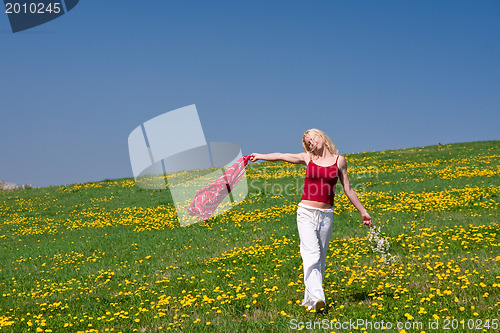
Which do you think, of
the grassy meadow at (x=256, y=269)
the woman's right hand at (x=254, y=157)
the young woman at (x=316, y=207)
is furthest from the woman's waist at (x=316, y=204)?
the grassy meadow at (x=256, y=269)

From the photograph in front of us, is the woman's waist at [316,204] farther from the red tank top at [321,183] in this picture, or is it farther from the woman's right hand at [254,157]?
the woman's right hand at [254,157]

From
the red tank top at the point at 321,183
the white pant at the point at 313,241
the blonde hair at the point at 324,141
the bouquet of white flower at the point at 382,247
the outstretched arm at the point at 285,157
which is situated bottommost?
the bouquet of white flower at the point at 382,247

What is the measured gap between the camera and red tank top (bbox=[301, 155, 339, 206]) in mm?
7237

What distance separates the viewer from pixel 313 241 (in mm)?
7152

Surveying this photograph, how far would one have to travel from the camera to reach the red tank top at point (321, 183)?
7.24 meters

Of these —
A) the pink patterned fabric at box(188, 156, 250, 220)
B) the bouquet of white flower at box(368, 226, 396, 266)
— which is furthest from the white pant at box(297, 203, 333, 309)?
the pink patterned fabric at box(188, 156, 250, 220)

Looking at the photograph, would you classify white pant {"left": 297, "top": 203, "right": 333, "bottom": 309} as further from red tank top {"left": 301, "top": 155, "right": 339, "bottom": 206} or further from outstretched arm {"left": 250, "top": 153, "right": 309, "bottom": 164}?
outstretched arm {"left": 250, "top": 153, "right": 309, "bottom": 164}

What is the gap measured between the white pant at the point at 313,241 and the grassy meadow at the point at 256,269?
51cm

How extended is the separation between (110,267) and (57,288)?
6.13ft

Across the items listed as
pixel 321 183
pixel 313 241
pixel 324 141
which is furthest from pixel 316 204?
pixel 324 141

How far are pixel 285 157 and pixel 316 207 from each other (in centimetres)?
121

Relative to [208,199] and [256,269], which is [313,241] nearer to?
[256,269]

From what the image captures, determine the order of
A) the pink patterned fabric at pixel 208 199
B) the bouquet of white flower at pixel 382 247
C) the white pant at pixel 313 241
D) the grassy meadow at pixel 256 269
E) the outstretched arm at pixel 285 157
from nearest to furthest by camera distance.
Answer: the white pant at pixel 313 241 < the grassy meadow at pixel 256 269 < the outstretched arm at pixel 285 157 < the bouquet of white flower at pixel 382 247 < the pink patterned fabric at pixel 208 199

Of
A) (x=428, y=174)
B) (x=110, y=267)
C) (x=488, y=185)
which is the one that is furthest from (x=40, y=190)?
(x=488, y=185)
